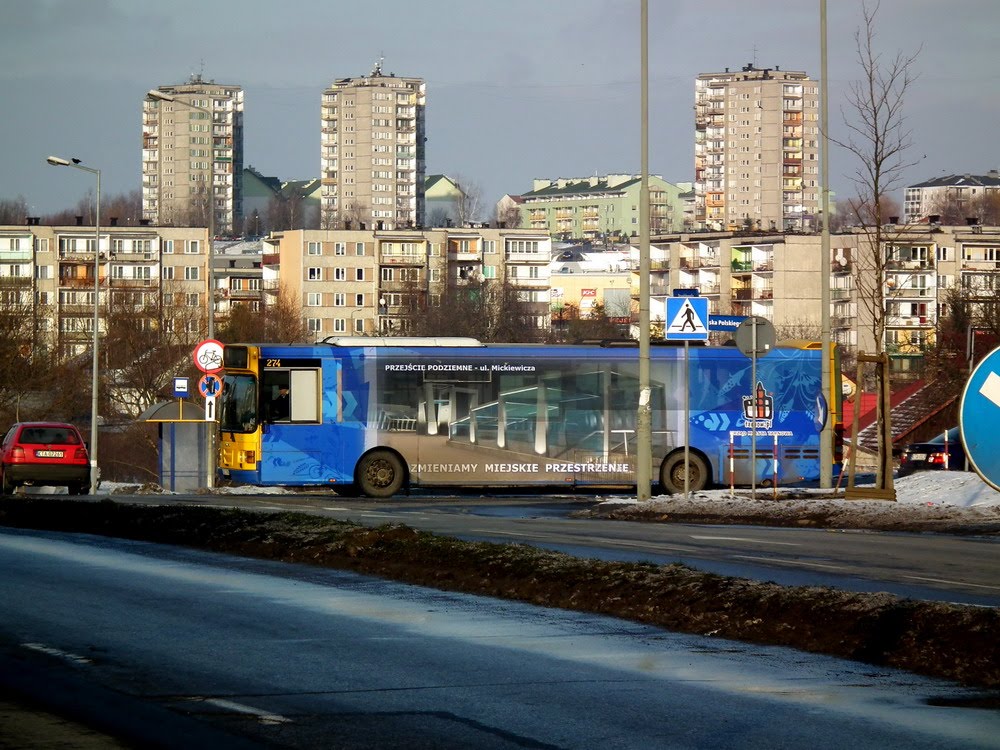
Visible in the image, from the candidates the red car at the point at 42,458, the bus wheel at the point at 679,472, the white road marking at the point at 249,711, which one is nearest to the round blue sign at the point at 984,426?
the white road marking at the point at 249,711

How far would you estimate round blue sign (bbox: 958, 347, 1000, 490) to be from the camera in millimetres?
13758

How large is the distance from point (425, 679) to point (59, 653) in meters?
2.34

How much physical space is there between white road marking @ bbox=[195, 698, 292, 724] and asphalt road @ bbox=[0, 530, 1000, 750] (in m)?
0.01

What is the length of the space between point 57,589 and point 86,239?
15809cm

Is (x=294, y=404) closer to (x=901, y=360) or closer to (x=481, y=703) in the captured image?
(x=481, y=703)

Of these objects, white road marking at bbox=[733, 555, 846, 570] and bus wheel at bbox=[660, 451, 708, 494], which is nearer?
white road marking at bbox=[733, 555, 846, 570]

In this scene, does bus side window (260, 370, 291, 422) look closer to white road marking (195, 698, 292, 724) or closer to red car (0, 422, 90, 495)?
red car (0, 422, 90, 495)

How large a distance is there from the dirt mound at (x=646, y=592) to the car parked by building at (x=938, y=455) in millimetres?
25697

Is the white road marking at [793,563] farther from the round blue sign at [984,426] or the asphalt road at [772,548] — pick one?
the round blue sign at [984,426]

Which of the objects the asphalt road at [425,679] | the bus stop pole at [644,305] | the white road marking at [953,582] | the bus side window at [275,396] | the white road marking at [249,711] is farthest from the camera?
the bus side window at [275,396]

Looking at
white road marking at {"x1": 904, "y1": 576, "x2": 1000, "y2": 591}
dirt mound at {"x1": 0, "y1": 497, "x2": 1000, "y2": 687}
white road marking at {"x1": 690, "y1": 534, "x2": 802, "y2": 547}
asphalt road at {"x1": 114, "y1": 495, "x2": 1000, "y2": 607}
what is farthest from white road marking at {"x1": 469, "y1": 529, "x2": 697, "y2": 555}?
white road marking at {"x1": 904, "y1": 576, "x2": 1000, "y2": 591}

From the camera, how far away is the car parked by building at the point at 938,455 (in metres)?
40.7

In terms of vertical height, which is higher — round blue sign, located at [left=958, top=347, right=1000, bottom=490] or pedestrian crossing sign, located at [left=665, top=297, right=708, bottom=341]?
pedestrian crossing sign, located at [left=665, top=297, right=708, bottom=341]

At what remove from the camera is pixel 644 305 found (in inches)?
1066
